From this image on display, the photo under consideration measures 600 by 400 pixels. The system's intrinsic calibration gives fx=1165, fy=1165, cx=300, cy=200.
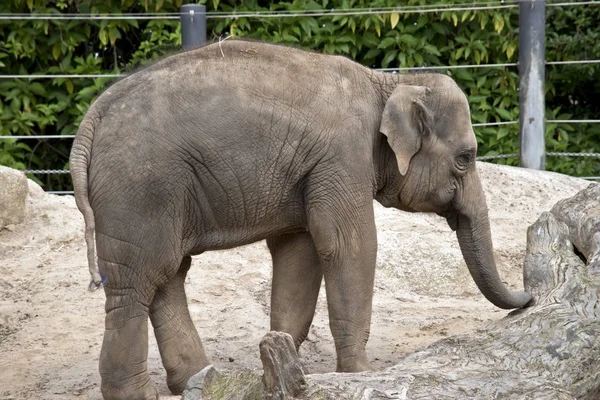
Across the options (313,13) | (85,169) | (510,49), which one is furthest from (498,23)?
(85,169)

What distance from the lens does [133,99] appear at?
18.0 feet

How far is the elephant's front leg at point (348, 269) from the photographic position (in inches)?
222

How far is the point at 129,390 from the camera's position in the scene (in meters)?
5.52

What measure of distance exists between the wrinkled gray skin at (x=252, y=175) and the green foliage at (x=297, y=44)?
13.2ft

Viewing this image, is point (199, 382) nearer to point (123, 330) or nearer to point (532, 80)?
point (123, 330)

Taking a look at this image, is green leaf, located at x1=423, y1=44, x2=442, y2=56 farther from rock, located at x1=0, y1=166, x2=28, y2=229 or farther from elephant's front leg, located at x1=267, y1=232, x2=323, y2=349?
elephant's front leg, located at x1=267, y1=232, x2=323, y2=349

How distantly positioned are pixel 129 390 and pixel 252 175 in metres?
1.18

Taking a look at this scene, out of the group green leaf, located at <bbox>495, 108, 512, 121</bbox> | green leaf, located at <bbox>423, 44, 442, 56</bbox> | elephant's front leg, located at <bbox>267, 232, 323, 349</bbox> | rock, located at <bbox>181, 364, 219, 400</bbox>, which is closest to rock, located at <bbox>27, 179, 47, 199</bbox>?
elephant's front leg, located at <bbox>267, 232, 323, 349</bbox>

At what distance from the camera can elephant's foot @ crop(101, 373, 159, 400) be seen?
18.1ft

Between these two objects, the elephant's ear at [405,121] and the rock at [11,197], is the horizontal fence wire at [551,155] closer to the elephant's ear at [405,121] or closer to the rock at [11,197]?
the rock at [11,197]

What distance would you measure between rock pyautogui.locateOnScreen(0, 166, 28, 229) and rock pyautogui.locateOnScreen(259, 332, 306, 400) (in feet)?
15.7

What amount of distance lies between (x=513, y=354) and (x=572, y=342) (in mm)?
289


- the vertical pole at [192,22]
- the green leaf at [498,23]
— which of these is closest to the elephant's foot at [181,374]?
the vertical pole at [192,22]

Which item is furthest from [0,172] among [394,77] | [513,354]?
[513,354]
